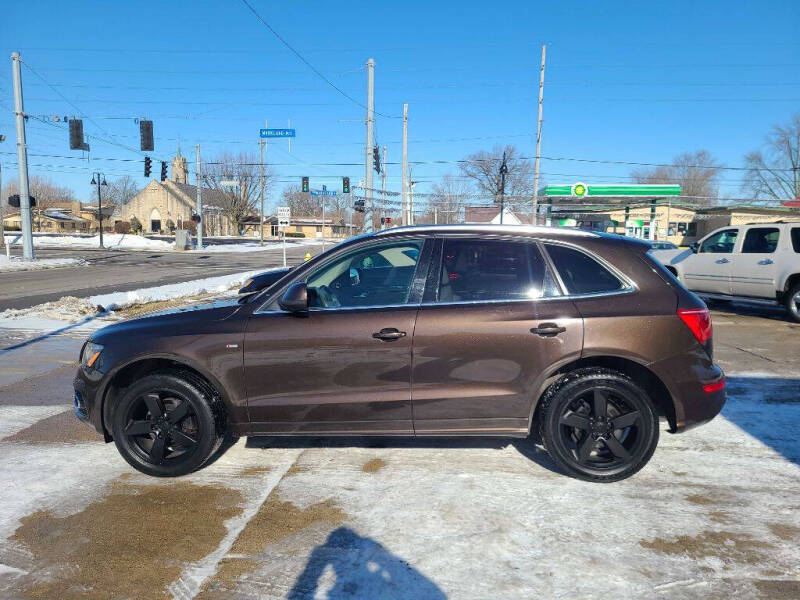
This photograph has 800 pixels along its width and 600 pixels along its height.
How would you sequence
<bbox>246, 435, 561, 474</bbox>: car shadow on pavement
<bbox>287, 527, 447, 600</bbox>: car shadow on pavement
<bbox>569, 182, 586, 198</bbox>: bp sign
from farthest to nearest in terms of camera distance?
<bbox>569, 182, 586, 198</bbox>: bp sign < <bbox>246, 435, 561, 474</bbox>: car shadow on pavement < <bbox>287, 527, 447, 600</bbox>: car shadow on pavement

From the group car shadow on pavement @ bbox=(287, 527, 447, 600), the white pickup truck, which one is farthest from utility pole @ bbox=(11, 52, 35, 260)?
car shadow on pavement @ bbox=(287, 527, 447, 600)

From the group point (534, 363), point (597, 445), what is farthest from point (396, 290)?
point (597, 445)

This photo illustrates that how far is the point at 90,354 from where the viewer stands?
12.4 feet

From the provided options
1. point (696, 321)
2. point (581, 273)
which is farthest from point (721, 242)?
point (581, 273)

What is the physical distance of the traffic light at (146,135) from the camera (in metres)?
26.2

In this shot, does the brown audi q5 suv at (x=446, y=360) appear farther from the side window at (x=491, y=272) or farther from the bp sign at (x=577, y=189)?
the bp sign at (x=577, y=189)

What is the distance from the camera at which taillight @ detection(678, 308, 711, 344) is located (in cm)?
351

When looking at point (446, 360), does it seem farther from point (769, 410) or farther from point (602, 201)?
point (602, 201)

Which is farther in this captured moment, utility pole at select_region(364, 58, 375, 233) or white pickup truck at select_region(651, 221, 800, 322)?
utility pole at select_region(364, 58, 375, 233)

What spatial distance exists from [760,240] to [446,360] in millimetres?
9635

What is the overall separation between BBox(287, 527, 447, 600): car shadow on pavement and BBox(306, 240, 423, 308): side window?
59.3 inches

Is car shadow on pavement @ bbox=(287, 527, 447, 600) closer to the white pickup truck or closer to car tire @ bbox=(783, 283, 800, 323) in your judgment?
the white pickup truck

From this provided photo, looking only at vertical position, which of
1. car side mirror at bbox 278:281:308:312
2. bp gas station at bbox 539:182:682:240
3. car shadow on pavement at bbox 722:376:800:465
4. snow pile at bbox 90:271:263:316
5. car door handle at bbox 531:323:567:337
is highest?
Result: bp gas station at bbox 539:182:682:240

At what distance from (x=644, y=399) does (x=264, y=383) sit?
8.15 ft
